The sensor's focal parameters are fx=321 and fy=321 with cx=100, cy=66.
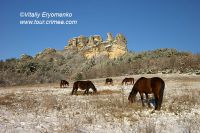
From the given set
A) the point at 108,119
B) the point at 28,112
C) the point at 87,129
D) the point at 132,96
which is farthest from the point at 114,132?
the point at 132,96

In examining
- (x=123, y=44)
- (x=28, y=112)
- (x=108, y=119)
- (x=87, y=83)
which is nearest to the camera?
(x=108, y=119)

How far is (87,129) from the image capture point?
1057 centimetres

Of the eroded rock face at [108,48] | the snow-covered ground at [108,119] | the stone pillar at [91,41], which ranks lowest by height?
the snow-covered ground at [108,119]

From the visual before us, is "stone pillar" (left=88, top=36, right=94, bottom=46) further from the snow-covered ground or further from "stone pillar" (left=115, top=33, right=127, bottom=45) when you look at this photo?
the snow-covered ground

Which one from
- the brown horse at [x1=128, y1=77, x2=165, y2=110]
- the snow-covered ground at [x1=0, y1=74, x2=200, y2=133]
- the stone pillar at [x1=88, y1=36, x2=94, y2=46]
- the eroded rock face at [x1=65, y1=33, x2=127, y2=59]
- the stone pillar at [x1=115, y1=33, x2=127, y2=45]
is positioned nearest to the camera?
the snow-covered ground at [x1=0, y1=74, x2=200, y2=133]

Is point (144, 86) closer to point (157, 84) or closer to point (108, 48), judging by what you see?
point (157, 84)

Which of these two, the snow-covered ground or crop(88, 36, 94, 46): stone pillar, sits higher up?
crop(88, 36, 94, 46): stone pillar

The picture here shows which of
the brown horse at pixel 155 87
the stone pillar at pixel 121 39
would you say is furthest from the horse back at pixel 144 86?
the stone pillar at pixel 121 39

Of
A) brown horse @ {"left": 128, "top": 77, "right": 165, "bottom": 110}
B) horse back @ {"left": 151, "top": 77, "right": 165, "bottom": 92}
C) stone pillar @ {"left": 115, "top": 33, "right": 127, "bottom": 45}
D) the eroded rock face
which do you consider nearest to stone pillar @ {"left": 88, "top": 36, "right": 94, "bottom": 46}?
the eroded rock face

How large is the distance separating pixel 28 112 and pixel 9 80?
6716cm

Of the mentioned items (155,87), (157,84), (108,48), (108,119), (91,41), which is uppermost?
(91,41)

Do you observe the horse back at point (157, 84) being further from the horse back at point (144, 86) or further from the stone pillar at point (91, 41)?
the stone pillar at point (91, 41)

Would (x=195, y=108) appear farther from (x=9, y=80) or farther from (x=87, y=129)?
(x=9, y=80)

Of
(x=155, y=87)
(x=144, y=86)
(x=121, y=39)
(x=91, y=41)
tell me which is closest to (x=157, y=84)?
(x=155, y=87)
